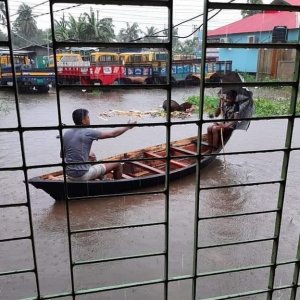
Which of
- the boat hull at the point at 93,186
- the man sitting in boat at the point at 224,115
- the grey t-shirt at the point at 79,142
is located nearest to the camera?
the grey t-shirt at the point at 79,142

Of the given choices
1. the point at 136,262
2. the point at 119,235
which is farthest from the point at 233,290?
the point at 119,235

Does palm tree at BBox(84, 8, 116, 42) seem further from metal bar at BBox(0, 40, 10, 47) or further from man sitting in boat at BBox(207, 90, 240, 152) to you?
man sitting in boat at BBox(207, 90, 240, 152)

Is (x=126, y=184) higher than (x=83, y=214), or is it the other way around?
(x=126, y=184)

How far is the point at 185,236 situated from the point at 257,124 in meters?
6.75

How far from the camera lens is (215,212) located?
16.2 ft

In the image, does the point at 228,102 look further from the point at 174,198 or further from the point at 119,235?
the point at 119,235

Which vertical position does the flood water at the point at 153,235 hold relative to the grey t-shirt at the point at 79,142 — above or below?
below

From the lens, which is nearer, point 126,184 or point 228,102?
point 126,184

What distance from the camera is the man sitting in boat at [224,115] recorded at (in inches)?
209

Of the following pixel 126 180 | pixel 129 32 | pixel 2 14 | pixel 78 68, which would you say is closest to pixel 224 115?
pixel 126 180

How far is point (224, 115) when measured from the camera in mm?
5238

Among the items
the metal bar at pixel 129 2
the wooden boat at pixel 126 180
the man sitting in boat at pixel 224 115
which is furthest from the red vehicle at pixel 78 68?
the man sitting in boat at pixel 224 115

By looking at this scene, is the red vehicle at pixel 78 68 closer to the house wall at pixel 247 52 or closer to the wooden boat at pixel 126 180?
Answer: the house wall at pixel 247 52

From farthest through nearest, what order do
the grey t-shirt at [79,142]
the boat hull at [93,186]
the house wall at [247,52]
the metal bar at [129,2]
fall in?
the boat hull at [93,186] → the grey t-shirt at [79,142] → the house wall at [247,52] → the metal bar at [129,2]
